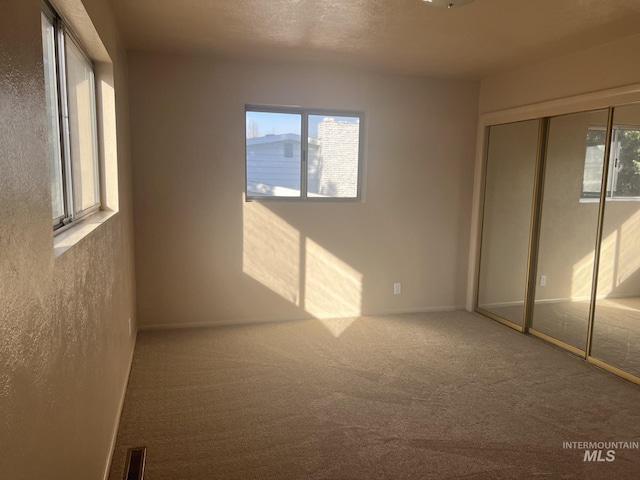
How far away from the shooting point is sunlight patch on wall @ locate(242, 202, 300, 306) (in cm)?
436

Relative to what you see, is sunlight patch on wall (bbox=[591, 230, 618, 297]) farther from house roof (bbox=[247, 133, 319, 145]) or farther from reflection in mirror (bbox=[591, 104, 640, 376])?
house roof (bbox=[247, 133, 319, 145])

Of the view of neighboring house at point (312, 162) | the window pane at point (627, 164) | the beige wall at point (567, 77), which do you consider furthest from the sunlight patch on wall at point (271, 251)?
the window pane at point (627, 164)

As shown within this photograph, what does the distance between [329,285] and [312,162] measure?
1234 mm

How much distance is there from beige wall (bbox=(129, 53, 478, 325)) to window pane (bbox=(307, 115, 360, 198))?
0.47 ft

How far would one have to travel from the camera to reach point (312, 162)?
4.53 metres

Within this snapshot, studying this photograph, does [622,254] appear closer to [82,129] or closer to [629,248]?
[629,248]

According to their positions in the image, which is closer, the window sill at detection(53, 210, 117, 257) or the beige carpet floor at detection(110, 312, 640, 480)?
the window sill at detection(53, 210, 117, 257)

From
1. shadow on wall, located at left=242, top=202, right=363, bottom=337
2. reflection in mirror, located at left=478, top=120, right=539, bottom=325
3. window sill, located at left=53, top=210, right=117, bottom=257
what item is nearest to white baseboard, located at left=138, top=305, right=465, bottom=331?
shadow on wall, located at left=242, top=202, right=363, bottom=337

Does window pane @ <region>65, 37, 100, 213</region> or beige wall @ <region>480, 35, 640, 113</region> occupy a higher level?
beige wall @ <region>480, 35, 640, 113</region>

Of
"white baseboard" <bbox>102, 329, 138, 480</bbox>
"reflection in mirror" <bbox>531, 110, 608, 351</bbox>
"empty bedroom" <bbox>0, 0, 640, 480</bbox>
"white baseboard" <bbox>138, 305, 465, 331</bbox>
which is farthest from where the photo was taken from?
"white baseboard" <bbox>138, 305, 465, 331</bbox>

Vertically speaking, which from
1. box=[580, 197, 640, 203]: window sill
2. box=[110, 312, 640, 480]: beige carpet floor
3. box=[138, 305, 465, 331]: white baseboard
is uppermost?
box=[580, 197, 640, 203]: window sill

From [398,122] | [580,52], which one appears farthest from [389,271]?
[580,52]

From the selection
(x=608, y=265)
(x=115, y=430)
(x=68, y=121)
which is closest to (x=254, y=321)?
(x=115, y=430)

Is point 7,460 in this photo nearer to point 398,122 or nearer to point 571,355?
point 571,355
